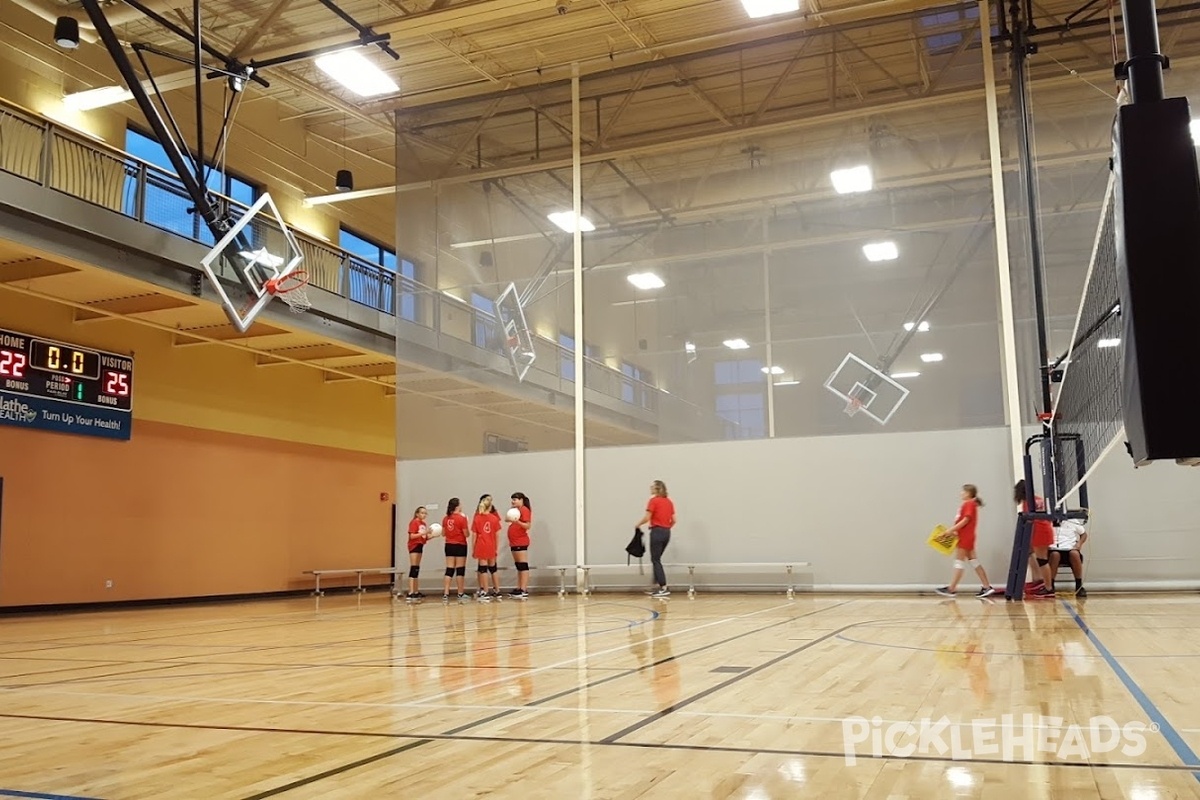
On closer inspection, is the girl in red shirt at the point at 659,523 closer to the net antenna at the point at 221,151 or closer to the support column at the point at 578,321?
the support column at the point at 578,321

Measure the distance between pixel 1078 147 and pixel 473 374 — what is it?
10701mm

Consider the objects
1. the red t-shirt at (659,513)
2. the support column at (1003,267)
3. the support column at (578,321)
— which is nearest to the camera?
the support column at (1003,267)

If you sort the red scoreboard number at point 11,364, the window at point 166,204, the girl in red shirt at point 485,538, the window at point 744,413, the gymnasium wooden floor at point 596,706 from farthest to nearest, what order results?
the window at point 744,413 → the girl in red shirt at point 485,538 → the window at point 166,204 → the red scoreboard number at point 11,364 → the gymnasium wooden floor at point 596,706

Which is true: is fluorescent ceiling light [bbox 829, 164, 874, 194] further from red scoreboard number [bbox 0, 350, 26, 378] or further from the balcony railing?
red scoreboard number [bbox 0, 350, 26, 378]

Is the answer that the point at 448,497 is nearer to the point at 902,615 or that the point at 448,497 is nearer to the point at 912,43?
the point at 902,615

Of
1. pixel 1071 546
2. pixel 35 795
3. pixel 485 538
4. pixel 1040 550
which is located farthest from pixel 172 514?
pixel 35 795

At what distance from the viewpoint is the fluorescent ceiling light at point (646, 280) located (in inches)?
674

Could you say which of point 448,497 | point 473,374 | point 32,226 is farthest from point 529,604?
point 32,226

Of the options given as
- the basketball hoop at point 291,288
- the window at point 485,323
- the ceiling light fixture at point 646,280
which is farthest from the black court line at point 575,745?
the window at point 485,323

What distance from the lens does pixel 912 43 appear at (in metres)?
16.0

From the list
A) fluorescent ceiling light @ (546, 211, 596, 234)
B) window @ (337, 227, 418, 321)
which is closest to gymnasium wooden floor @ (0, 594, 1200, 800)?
fluorescent ceiling light @ (546, 211, 596, 234)

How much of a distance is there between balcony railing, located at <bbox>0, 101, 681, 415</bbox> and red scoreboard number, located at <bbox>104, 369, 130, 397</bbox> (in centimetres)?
318

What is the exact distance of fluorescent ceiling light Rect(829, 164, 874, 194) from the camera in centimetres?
1606

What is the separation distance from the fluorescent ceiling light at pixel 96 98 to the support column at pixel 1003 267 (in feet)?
44.5
